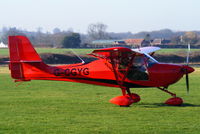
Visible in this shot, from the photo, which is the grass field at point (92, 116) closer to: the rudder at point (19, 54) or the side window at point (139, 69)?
the side window at point (139, 69)

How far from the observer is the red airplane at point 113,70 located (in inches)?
522

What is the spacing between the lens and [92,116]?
1121 cm

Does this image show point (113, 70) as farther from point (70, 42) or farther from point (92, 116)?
point (70, 42)

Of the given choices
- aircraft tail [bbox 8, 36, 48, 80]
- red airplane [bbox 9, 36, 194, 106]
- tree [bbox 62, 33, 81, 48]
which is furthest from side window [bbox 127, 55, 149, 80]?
tree [bbox 62, 33, 81, 48]

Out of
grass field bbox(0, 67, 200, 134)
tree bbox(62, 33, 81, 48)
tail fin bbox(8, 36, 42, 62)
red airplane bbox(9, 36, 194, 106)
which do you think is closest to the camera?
grass field bbox(0, 67, 200, 134)

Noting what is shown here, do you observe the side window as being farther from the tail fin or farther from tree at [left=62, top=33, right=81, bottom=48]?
tree at [left=62, top=33, right=81, bottom=48]

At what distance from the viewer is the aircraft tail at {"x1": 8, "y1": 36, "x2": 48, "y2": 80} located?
1424 cm

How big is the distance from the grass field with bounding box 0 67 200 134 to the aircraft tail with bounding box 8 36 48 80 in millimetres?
982

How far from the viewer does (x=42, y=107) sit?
42.6 feet

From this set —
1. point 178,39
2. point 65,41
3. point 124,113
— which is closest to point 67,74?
point 124,113

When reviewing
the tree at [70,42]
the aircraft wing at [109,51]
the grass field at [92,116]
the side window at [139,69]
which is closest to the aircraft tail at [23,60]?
the grass field at [92,116]

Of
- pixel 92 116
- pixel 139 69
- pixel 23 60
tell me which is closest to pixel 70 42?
pixel 23 60

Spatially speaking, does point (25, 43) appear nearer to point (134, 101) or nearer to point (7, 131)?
point (134, 101)

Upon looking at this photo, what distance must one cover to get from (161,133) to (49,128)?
8.37 feet
